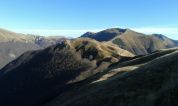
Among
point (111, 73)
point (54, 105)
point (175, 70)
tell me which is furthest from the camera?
point (111, 73)

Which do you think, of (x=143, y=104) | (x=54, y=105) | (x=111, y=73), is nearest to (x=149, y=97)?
(x=143, y=104)

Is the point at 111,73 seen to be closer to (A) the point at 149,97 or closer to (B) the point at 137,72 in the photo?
(B) the point at 137,72

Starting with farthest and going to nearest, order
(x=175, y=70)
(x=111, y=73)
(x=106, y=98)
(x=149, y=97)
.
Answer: (x=111, y=73) < (x=106, y=98) < (x=175, y=70) < (x=149, y=97)

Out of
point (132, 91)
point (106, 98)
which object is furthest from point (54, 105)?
point (132, 91)

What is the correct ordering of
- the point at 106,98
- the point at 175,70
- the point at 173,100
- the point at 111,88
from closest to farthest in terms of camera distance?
the point at 173,100
the point at 175,70
the point at 106,98
the point at 111,88

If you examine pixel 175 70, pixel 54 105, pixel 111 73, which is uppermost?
pixel 175 70

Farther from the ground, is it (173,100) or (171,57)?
(171,57)

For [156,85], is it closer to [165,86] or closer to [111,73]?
[165,86]

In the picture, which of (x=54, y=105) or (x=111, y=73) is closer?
(x=54, y=105)

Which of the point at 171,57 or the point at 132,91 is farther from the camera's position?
the point at 171,57

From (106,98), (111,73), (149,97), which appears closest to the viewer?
(149,97)
